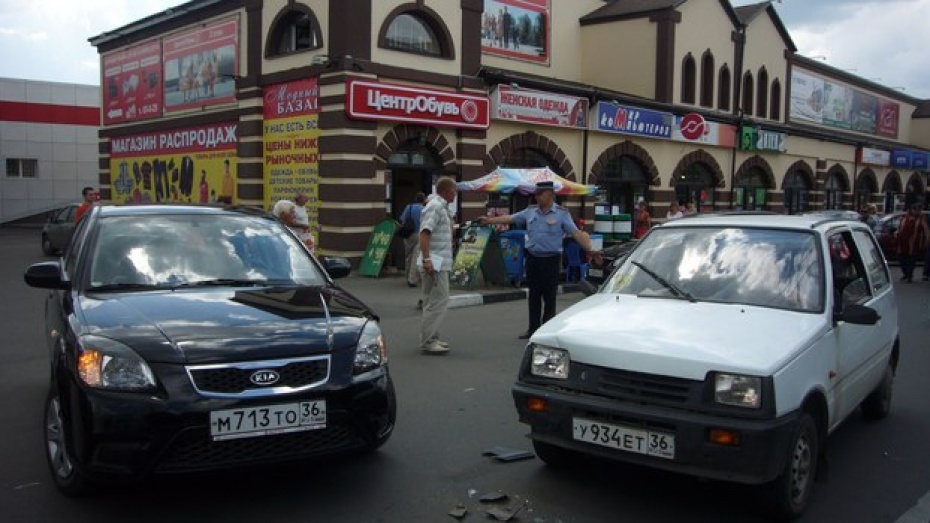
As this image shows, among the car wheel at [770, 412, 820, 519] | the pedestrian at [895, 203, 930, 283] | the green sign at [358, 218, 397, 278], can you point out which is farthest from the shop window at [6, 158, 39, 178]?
the car wheel at [770, 412, 820, 519]

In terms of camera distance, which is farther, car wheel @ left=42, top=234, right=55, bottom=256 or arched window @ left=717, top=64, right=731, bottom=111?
arched window @ left=717, top=64, right=731, bottom=111

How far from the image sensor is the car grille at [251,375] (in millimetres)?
3836

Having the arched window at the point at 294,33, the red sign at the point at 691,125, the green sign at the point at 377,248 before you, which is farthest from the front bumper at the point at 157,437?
the red sign at the point at 691,125

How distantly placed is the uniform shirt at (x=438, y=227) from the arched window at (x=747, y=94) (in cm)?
2288

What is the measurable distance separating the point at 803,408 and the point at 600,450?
3.53 feet

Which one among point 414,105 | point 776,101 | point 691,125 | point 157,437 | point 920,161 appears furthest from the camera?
point 920,161

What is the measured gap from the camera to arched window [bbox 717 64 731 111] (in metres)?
26.9

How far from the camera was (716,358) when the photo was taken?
3.91 metres

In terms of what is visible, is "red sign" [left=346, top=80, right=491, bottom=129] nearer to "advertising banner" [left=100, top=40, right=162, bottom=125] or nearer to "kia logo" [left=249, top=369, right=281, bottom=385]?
"advertising banner" [left=100, top=40, right=162, bottom=125]

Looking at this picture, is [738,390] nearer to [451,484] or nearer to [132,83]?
[451,484]

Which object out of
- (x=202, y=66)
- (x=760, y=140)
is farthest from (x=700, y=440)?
(x=760, y=140)

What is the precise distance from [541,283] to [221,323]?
5347mm

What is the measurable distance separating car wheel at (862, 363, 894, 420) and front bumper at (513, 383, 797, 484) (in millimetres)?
2641

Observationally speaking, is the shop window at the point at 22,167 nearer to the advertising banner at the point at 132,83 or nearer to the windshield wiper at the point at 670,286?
the advertising banner at the point at 132,83
